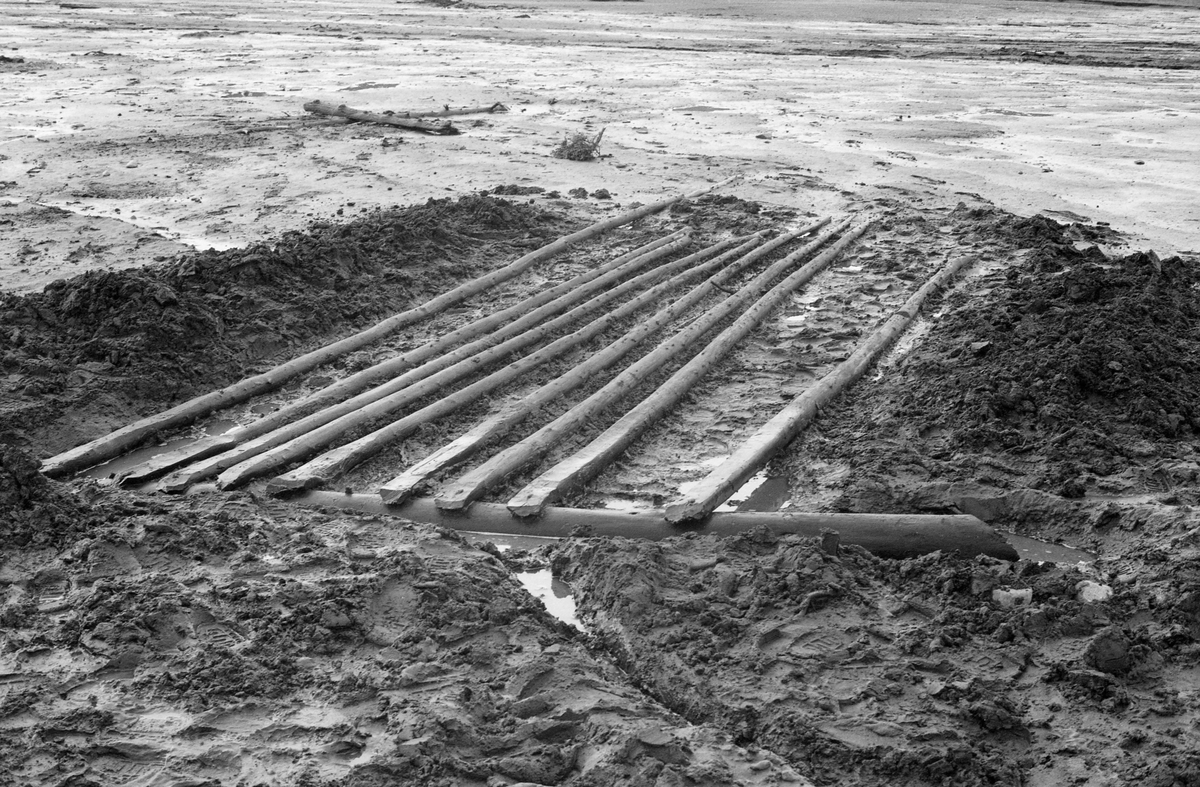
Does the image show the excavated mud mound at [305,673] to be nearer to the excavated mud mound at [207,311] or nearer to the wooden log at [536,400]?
the wooden log at [536,400]

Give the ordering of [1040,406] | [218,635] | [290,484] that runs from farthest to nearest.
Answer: [1040,406] → [290,484] → [218,635]

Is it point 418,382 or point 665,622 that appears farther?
point 418,382

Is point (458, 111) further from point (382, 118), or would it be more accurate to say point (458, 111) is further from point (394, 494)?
point (394, 494)

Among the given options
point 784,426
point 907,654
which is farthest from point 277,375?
point 907,654

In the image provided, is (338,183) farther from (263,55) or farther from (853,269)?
(263,55)

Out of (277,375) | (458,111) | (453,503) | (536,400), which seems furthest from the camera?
(458,111)

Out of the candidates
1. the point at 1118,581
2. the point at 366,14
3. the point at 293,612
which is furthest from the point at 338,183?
the point at 366,14
